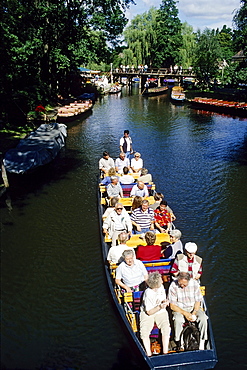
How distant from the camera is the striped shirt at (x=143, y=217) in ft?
30.4

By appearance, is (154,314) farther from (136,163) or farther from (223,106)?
(223,106)

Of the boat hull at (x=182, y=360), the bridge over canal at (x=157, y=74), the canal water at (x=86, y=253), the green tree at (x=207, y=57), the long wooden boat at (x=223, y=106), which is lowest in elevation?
the canal water at (x=86, y=253)

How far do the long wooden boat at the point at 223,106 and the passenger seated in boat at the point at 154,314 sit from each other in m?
34.9

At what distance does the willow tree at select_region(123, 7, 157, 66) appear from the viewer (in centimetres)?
6334

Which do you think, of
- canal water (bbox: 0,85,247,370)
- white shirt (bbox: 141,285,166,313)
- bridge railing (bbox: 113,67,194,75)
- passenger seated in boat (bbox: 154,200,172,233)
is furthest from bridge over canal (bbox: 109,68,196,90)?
white shirt (bbox: 141,285,166,313)

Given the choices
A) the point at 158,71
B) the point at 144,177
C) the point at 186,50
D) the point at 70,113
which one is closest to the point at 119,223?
the point at 144,177

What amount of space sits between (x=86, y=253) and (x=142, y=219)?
94.2 inches

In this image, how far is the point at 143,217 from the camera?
927cm

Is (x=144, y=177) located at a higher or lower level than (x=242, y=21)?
lower

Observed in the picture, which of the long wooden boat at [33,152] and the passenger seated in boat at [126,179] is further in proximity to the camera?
the long wooden boat at [33,152]

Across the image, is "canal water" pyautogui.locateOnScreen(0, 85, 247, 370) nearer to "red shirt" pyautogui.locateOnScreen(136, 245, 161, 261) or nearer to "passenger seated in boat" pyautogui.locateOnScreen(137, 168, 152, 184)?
"red shirt" pyautogui.locateOnScreen(136, 245, 161, 261)

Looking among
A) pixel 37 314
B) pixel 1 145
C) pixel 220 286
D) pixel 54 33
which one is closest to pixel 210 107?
pixel 54 33

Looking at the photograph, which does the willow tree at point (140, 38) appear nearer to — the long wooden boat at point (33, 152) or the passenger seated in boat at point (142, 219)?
the long wooden boat at point (33, 152)

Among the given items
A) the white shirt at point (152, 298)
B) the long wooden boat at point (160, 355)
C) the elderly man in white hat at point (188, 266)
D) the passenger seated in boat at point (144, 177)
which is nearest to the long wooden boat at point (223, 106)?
the passenger seated in boat at point (144, 177)
